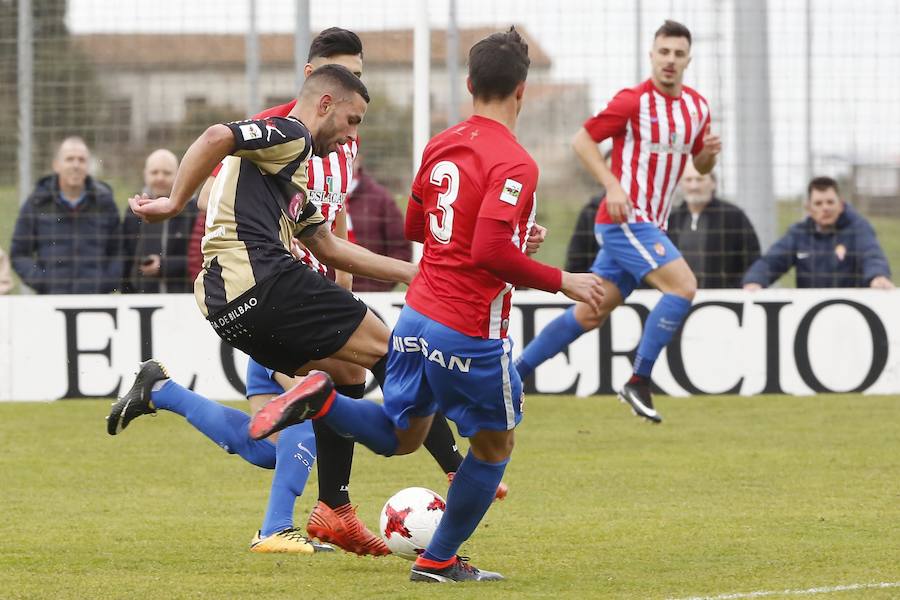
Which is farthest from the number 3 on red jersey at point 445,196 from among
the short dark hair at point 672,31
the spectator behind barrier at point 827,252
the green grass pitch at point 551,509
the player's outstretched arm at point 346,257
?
the spectator behind barrier at point 827,252

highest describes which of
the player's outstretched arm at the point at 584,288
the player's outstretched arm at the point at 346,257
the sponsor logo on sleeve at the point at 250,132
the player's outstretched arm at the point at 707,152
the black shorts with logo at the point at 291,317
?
the player's outstretched arm at the point at 707,152

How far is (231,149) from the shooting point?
17.7 feet

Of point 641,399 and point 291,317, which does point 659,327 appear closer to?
point 641,399

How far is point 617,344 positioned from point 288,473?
565 centimetres

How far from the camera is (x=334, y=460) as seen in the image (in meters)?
6.06

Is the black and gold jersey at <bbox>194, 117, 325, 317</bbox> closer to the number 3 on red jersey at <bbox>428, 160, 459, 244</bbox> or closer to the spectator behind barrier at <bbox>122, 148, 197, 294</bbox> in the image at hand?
the number 3 on red jersey at <bbox>428, 160, 459, 244</bbox>

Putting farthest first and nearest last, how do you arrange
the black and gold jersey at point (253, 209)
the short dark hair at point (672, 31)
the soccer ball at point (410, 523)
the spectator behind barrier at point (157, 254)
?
the spectator behind barrier at point (157, 254) < the short dark hair at point (672, 31) < the soccer ball at point (410, 523) < the black and gold jersey at point (253, 209)

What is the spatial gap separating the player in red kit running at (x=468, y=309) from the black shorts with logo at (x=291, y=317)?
394 mm

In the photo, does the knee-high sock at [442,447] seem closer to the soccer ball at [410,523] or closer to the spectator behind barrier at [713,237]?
the soccer ball at [410,523]

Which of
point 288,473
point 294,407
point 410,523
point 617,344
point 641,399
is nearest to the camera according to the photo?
point 294,407

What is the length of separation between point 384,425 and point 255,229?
857 mm

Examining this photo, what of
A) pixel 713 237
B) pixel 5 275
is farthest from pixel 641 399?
pixel 5 275

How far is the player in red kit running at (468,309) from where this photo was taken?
4.96 meters

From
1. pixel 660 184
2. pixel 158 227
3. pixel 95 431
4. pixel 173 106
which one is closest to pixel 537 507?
pixel 660 184
